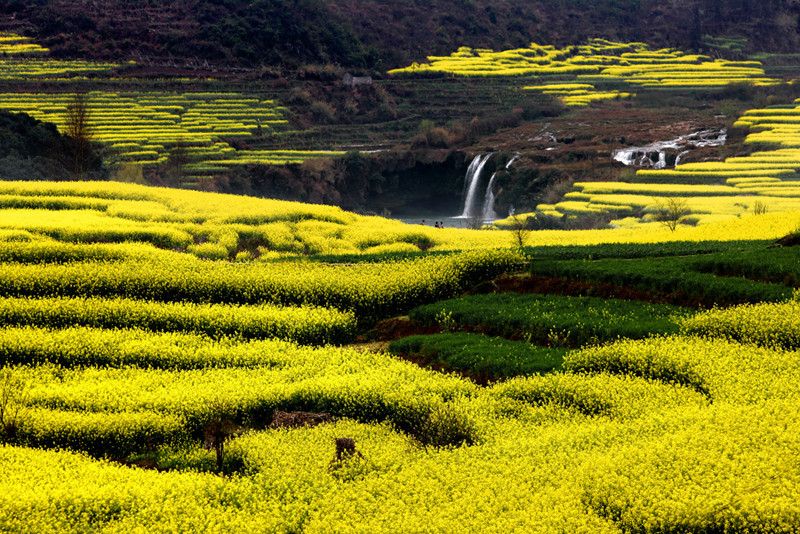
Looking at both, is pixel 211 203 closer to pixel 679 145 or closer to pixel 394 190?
pixel 394 190

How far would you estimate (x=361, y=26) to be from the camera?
111m

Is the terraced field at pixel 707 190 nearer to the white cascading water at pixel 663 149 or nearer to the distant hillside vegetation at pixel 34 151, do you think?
the white cascading water at pixel 663 149

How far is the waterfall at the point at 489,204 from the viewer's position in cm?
7088

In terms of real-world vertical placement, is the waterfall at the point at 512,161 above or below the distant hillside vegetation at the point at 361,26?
below

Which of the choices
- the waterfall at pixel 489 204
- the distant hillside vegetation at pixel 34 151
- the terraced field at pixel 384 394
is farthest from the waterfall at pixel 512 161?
the terraced field at pixel 384 394

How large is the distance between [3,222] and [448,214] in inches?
1815

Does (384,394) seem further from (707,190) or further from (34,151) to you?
(707,190)

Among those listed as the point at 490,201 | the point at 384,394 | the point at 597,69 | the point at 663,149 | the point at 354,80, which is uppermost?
the point at 597,69

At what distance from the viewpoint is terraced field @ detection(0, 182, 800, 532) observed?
14.0m

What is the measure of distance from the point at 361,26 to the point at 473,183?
4218 cm

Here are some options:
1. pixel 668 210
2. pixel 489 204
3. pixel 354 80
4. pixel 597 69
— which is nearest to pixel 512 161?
pixel 489 204

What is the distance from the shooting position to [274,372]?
69.3ft

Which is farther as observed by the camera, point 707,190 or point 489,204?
point 489,204

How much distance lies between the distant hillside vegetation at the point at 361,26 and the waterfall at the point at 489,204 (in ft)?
107
